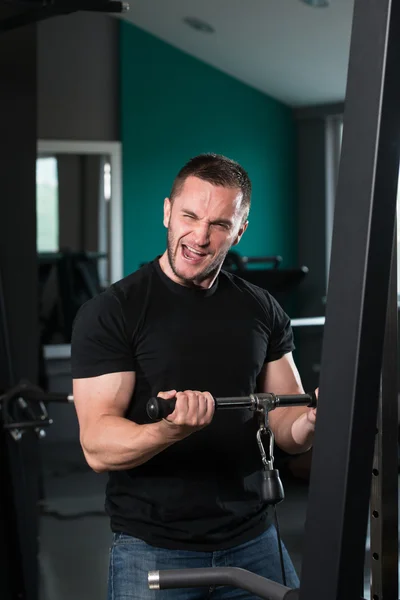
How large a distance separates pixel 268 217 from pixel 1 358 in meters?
4.75

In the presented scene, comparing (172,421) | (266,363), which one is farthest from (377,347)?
(266,363)

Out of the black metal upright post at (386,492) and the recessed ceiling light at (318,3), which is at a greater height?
the recessed ceiling light at (318,3)

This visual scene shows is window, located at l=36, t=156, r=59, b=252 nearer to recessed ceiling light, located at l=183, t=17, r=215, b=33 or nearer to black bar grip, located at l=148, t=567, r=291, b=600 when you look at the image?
recessed ceiling light, located at l=183, t=17, r=215, b=33

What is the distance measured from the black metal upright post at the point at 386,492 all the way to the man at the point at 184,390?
0.42 m

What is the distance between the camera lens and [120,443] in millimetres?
1411

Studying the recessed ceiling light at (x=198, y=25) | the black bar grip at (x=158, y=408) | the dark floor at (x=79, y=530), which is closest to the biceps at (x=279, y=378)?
the black bar grip at (x=158, y=408)

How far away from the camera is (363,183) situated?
2.50ft

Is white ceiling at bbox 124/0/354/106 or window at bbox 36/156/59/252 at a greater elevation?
white ceiling at bbox 124/0/354/106

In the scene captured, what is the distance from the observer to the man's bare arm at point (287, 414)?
1.57 metres

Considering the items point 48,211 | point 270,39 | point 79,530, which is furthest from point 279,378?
point 48,211

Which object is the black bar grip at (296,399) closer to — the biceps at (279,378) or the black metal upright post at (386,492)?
the black metal upright post at (386,492)

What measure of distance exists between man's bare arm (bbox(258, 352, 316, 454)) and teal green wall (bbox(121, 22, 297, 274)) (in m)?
4.97

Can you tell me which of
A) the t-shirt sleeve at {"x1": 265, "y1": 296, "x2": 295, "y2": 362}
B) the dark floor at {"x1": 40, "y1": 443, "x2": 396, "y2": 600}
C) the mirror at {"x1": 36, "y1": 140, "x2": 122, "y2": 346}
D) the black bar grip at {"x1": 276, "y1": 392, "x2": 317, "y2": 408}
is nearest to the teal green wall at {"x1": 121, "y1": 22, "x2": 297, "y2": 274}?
the mirror at {"x1": 36, "y1": 140, "x2": 122, "y2": 346}

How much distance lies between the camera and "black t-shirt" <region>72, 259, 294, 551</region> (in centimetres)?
152
